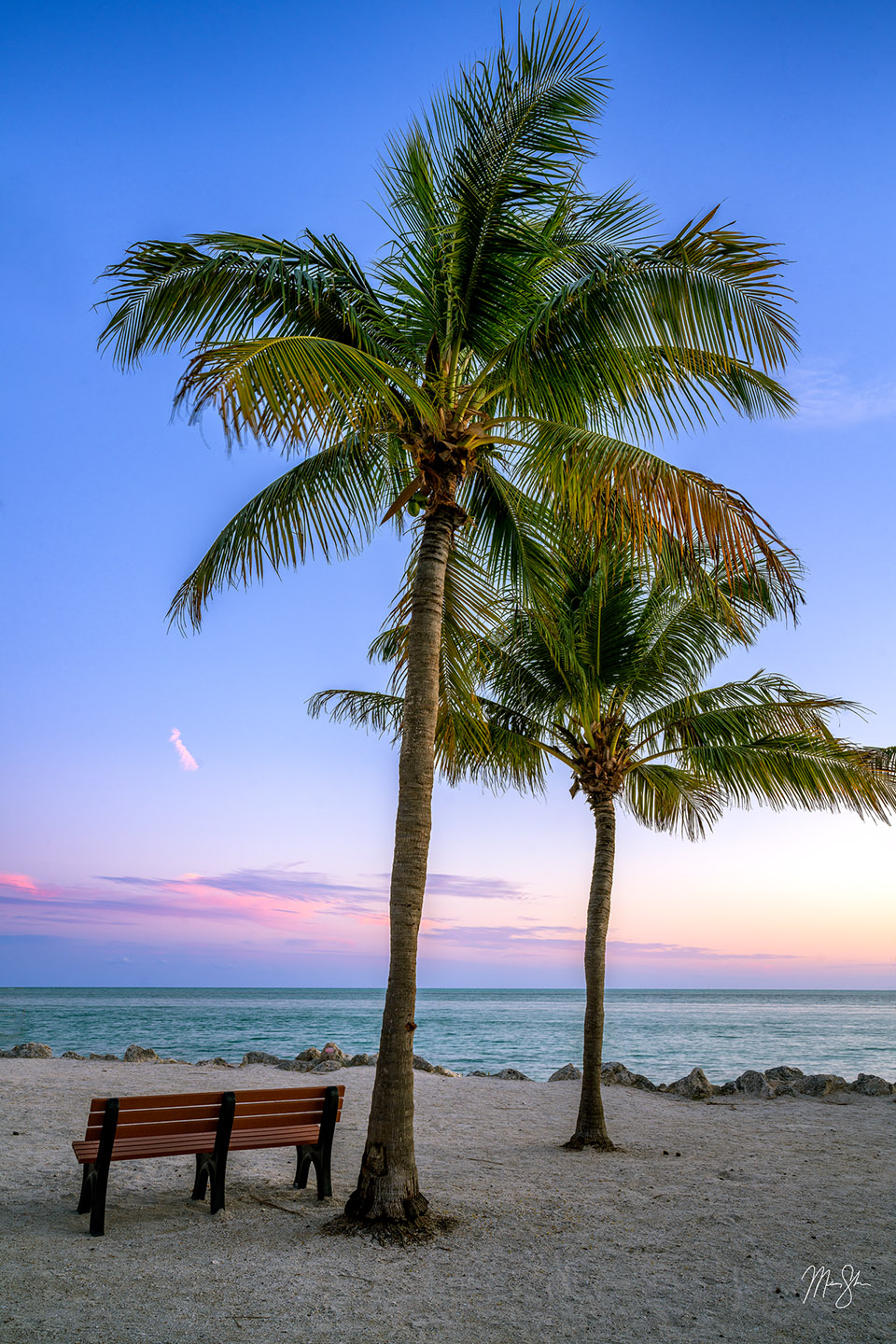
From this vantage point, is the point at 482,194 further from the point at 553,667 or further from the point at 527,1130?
the point at 527,1130

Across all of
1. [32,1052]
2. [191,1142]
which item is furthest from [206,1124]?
[32,1052]

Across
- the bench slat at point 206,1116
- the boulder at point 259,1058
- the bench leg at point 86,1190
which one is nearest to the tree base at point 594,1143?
the bench slat at point 206,1116

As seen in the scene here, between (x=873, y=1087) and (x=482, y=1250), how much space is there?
31.4ft

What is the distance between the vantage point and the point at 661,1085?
13.8 metres

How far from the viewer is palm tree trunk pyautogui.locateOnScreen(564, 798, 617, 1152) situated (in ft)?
28.3

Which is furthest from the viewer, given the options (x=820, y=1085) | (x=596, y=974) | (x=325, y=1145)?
(x=820, y=1085)

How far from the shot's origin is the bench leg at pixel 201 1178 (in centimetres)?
593

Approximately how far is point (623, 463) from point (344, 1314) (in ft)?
16.8

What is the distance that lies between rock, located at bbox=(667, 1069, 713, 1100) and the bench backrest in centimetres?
809

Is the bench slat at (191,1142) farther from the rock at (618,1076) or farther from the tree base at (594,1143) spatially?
the rock at (618,1076)

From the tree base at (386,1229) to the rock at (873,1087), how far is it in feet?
31.0

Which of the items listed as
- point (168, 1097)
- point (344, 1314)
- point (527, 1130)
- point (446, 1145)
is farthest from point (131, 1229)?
point (527, 1130)

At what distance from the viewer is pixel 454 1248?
522cm

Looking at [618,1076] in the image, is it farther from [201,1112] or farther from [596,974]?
[201,1112]
